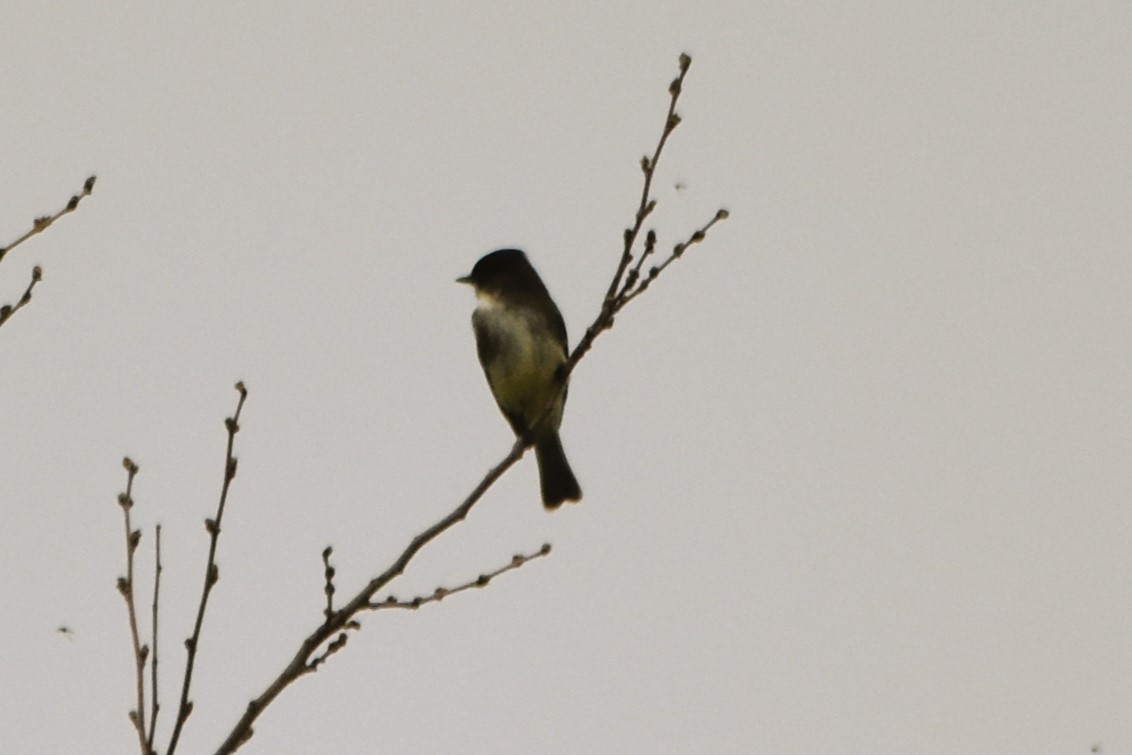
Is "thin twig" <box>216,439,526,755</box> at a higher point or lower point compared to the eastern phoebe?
lower

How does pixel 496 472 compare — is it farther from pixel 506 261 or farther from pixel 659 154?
pixel 506 261

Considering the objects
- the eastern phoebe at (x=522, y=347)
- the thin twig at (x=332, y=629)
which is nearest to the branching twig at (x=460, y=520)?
the thin twig at (x=332, y=629)

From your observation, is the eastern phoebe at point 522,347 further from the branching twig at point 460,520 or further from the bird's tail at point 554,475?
the branching twig at point 460,520

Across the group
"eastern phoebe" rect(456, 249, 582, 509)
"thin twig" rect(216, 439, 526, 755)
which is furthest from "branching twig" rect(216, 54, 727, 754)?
"eastern phoebe" rect(456, 249, 582, 509)

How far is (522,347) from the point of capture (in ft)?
23.9

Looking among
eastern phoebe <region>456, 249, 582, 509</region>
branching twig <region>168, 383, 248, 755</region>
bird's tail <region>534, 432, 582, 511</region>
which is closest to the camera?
branching twig <region>168, 383, 248, 755</region>

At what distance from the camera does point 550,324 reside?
24.5 ft

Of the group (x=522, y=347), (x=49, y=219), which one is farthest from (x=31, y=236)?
(x=522, y=347)

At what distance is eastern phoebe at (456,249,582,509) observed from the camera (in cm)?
727

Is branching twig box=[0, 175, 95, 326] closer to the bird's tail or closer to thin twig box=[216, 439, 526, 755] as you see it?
thin twig box=[216, 439, 526, 755]

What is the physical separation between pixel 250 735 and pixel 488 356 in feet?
15.0

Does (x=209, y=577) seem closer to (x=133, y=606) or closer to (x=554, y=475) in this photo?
(x=133, y=606)

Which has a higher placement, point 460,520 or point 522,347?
point 522,347

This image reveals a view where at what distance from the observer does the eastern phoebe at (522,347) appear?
23.9ft
